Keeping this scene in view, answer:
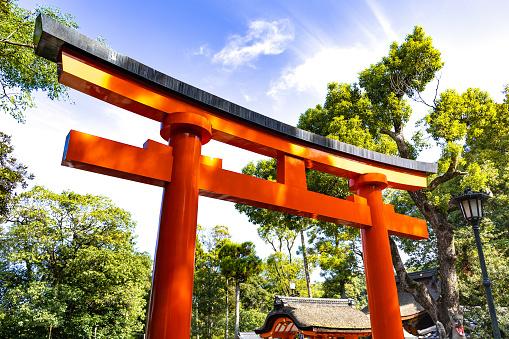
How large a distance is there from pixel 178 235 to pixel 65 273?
1569cm

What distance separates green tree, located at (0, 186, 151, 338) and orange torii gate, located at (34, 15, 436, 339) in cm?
1420

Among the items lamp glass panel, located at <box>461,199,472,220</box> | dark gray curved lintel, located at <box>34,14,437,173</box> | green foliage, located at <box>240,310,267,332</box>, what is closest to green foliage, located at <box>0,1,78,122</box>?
dark gray curved lintel, located at <box>34,14,437,173</box>

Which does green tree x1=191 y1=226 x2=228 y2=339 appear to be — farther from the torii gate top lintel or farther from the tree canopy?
the torii gate top lintel

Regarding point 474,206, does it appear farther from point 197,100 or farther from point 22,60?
point 22,60

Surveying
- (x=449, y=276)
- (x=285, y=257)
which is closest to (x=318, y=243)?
(x=285, y=257)

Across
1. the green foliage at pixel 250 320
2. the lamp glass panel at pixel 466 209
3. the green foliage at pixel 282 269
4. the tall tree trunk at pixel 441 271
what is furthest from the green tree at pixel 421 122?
the green foliage at pixel 250 320

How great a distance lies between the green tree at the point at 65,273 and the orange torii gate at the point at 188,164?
14.2m

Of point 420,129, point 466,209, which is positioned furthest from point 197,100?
point 420,129

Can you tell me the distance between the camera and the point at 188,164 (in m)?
3.25

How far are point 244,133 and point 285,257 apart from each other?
18.4 meters

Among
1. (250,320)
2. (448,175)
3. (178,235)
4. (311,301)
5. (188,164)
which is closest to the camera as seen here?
(178,235)

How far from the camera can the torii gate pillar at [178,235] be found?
8.91ft

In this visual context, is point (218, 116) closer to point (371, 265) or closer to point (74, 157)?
point (74, 157)

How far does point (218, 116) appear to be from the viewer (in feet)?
12.6
